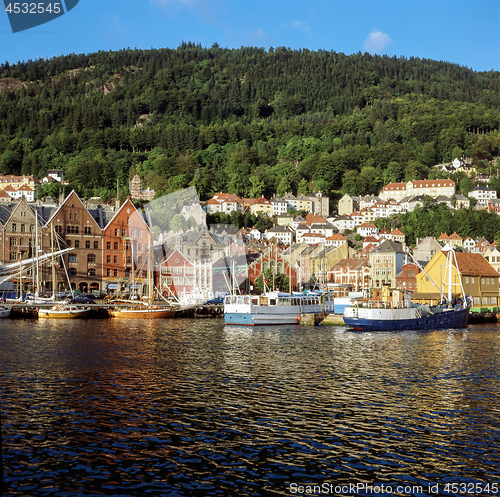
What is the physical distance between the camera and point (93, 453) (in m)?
20.5

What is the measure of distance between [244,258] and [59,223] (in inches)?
1341

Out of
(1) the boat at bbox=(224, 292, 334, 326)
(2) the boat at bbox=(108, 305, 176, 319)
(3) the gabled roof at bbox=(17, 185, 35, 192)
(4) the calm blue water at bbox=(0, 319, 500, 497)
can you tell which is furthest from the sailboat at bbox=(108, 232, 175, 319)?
(3) the gabled roof at bbox=(17, 185, 35, 192)

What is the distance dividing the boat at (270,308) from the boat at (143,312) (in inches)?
383

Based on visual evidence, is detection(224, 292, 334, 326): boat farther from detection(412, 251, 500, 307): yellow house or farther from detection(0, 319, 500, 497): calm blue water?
detection(0, 319, 500, 497): calm blue water

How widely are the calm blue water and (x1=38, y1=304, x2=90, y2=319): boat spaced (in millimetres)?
30375

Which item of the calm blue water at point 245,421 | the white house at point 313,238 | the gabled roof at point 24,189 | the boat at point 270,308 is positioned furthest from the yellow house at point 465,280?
Answer: the gabled roof at point 24,189

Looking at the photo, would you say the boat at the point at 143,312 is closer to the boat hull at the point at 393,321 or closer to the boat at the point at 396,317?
the boat at the point at 396,317

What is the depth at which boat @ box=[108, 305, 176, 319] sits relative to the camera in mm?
79062

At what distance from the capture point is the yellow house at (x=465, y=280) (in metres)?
98.9

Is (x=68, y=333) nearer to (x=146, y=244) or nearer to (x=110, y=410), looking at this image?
(x=110, y=410)

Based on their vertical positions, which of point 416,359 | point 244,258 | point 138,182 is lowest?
point 416,359

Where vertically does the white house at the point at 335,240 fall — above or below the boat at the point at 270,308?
above

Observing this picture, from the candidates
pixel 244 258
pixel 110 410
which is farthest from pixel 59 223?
pixel 110 410

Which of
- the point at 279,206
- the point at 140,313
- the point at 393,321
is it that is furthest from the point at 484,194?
the point at 140,313
